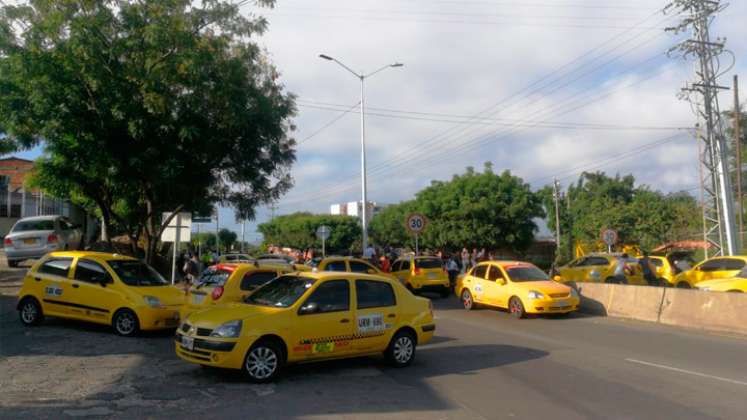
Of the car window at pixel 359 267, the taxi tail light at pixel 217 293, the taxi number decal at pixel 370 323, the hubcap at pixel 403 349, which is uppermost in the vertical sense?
the car window at pixel 359 267

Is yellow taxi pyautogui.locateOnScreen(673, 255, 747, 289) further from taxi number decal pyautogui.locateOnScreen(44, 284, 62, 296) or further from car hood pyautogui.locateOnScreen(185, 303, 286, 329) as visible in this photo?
taxi number decal pyautogui.locateOnScreen(44, 284, 62, 296)

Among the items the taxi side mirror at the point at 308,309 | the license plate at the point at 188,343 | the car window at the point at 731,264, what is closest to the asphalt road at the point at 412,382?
the license plate at the point at 188,343

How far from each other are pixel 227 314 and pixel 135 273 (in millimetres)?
5748

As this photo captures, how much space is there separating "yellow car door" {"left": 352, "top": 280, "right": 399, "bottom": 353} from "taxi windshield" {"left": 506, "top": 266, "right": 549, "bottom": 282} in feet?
27.2

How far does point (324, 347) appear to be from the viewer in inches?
353

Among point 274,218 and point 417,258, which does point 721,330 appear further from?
point 274,218

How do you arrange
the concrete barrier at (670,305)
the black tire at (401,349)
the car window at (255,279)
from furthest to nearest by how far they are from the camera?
the concrete barrier at (670,305)
the car window at (255,279)
the black tire at (401,349)

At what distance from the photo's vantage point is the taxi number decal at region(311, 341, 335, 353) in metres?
8.88

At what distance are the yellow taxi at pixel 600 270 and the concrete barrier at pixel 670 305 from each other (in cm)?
388

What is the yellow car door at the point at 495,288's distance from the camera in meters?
17.3

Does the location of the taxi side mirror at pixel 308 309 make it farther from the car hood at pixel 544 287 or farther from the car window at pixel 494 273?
the car window at pixel 494 273

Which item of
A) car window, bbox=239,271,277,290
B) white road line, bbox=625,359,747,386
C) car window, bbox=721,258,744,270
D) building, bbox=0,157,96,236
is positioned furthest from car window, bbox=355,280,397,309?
building, bbox=0,157,96,236

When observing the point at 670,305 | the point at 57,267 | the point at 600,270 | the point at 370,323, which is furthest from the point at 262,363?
the point at 600,270

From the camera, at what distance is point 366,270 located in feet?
65.1
